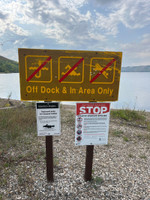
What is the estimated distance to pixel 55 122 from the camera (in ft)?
8.32

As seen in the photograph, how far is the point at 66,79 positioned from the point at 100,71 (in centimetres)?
60

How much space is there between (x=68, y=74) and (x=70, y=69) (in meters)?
0.09

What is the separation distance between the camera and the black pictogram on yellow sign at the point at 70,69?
2307 millimetres

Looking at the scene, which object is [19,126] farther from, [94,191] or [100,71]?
[100,71]

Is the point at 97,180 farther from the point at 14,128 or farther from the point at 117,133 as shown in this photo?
the point at 14,128

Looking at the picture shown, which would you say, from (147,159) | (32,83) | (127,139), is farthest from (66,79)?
(127,139)

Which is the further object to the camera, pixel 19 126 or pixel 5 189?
pixel 19 126

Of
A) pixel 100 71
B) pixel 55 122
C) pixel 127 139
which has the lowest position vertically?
pixel 127 139

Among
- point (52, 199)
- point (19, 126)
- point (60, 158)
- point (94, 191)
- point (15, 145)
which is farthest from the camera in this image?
point (19, 126)

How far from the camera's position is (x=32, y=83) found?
2318mm

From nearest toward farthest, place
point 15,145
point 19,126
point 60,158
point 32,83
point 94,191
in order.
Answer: point 32,83 → point 94,191 → point 60,158 → point 15,145 → point 19,126

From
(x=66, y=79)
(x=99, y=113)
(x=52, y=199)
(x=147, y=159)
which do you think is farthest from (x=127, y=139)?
(x=66, y=79)

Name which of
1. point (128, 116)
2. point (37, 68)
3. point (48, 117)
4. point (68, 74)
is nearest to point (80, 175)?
point (48, 117)

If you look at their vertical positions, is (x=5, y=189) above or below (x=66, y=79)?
below
